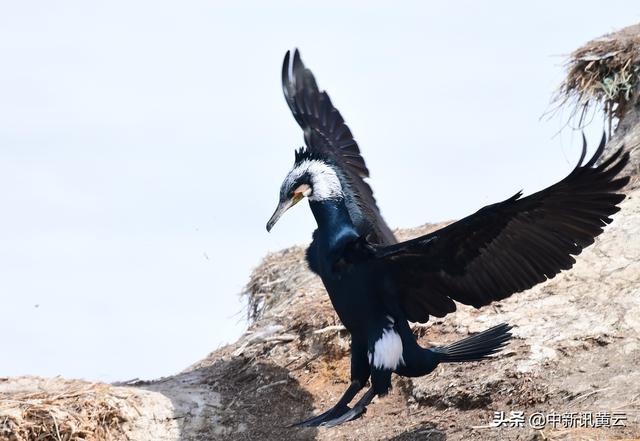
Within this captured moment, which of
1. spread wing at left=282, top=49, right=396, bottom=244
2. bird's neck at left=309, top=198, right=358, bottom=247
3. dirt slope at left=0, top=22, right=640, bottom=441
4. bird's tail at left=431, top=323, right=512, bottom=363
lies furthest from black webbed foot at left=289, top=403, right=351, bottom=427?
spread wing at left=282, top=49, right=396, bottom=244

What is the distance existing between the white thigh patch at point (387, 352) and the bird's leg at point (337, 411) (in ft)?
0.80

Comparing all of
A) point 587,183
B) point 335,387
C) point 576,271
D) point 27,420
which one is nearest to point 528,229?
point 587,183

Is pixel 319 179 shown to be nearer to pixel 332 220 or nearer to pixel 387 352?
pixel 332 220

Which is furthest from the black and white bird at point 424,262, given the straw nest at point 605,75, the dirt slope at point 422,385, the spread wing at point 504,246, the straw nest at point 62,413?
the straw nest at point 605,75

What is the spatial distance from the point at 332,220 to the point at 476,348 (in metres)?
1.17

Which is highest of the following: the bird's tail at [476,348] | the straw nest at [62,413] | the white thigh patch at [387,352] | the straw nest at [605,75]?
the straw nest at [605,75]

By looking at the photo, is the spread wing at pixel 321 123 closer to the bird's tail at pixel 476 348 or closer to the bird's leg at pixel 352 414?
the bird's tail at pixel 476 348

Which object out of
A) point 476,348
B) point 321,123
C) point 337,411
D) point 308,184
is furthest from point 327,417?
point 321,123

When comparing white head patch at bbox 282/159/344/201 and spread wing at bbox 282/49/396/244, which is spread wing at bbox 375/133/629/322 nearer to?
white head patch at bbox 282/159/344/201

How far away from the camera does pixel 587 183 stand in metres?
5.60

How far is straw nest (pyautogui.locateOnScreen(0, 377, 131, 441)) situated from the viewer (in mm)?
6562

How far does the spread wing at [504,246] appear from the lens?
564 centimetres

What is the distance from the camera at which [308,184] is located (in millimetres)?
6422

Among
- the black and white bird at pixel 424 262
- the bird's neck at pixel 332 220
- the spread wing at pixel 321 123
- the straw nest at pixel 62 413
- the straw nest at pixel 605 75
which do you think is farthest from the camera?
the straw nest at pixel 605 75
